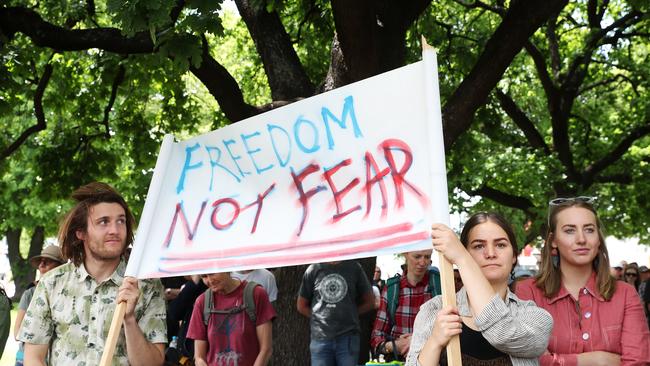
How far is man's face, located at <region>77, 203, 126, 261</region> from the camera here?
4.00 metres

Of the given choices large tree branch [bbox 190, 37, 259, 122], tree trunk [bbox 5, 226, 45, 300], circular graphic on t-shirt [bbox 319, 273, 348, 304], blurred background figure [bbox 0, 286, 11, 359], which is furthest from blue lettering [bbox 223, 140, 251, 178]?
tree trunk [bbox 5, 226, 45, 300]

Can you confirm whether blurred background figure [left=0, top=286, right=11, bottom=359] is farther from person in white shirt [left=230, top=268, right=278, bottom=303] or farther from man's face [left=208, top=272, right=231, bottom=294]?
person in white shirt [left=230, top=268, right=278, bottom=303]

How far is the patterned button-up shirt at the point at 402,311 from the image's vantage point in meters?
6.05

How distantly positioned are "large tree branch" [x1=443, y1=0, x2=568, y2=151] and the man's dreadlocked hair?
13.3ft

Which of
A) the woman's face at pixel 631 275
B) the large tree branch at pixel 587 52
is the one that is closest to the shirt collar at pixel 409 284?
the large tree branch at pixel 587 52

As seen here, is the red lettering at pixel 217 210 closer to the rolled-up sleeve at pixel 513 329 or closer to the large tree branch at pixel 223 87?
the rolled-up sleeve at pixel 513 329

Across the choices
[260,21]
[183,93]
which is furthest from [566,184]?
[260,21]

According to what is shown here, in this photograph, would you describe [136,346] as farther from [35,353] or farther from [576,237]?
[576,237]

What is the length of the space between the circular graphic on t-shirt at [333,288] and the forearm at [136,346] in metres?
3.29

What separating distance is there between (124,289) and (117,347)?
30cm

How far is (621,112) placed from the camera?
61.5ft

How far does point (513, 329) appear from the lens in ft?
10.1

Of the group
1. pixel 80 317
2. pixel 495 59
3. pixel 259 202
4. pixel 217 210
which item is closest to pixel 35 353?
pixel 80 317

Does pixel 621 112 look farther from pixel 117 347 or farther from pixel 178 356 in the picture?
pixel 117 347
